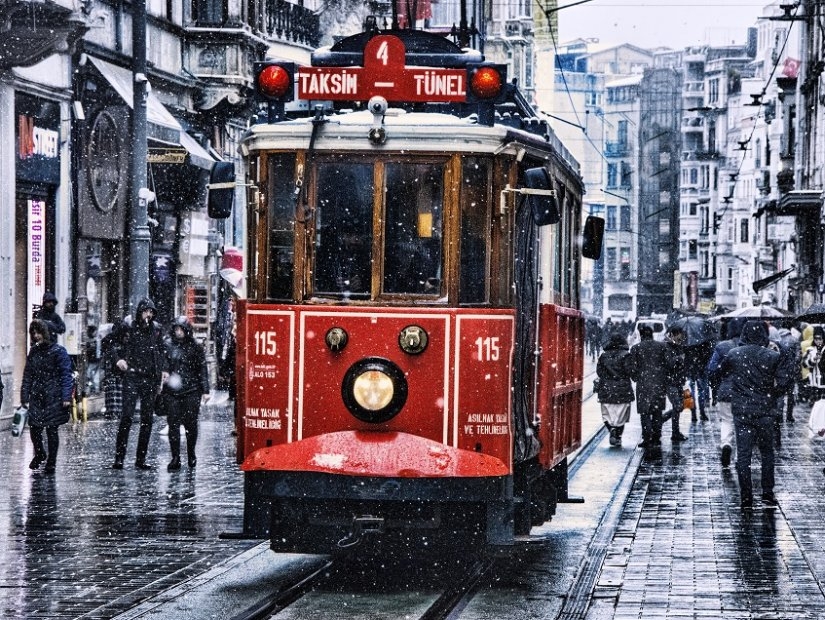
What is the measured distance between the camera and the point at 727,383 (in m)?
16.8

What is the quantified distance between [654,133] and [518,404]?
131 meters

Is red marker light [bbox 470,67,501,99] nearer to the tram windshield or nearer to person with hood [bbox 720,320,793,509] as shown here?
the tram windshield

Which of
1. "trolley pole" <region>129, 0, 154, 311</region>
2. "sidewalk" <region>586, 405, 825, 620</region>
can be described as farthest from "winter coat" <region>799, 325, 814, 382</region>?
"sidewalk" <region>586, 405, 825, 620</region>

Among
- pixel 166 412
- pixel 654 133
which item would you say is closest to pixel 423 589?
pixel 166 412

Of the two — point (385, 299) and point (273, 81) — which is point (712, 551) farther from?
point (273, 81)

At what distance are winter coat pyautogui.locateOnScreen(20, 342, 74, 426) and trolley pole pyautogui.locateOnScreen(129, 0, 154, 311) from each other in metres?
7.01

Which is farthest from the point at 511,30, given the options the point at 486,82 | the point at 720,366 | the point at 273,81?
the point at 486,82

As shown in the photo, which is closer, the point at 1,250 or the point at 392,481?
the point at 392,481

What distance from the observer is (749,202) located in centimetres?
9919

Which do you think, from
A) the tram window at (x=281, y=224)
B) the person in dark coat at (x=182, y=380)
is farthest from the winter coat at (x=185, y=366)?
the tram window at (x=281, y=224)

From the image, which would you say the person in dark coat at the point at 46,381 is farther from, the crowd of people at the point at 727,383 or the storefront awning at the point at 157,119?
the storefront awning at the point at 157,119

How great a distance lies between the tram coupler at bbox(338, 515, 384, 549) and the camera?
10.8 meters

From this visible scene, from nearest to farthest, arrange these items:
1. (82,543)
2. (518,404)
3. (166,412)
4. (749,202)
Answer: (518,404) → (82,543) → (166,412) → (749,202)

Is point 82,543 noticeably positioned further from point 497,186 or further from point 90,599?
point 497,186
